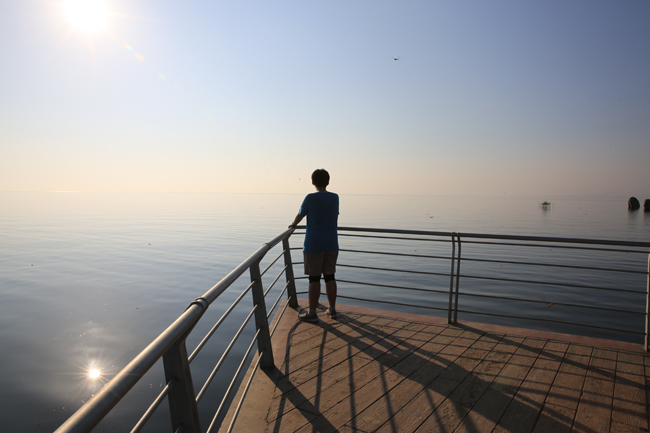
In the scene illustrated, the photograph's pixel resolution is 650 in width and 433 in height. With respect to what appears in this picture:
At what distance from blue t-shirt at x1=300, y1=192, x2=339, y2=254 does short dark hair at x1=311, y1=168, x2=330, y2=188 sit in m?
0.15

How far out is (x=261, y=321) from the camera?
3.15 m

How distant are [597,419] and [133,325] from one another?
26.9 ft

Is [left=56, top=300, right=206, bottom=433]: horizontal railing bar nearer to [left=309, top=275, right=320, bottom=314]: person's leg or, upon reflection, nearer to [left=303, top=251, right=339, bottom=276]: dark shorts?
[left=303, top=251, right=339, bottom=276]: dark shorts

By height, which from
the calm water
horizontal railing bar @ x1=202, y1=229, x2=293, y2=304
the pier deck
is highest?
horizontal railing bar @ x1=202, y1=229, x2=293, y2=304

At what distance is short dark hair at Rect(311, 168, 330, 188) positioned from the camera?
14.1 ft

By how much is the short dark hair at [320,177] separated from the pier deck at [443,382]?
1684 millimetres

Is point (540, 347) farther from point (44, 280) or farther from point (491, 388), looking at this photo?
point (44, 280)

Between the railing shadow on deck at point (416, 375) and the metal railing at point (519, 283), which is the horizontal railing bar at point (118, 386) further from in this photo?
the metal railing at point (519, 283)

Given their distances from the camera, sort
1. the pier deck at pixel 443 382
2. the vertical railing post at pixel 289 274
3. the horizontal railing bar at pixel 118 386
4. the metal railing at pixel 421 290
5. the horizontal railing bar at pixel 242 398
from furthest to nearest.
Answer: the vertical railing post at pixel 289 274
the pier deck at pixel 443 382
the horizontal railing bar at pixel 242 398
the metal railing at pixel 421 290
the horizontal railing bar at pixel 118 386

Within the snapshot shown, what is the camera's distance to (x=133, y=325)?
26.2 feet

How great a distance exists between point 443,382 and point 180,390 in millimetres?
2292

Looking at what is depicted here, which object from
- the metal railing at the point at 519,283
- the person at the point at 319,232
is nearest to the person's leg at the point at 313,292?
the person at the point at 319,232

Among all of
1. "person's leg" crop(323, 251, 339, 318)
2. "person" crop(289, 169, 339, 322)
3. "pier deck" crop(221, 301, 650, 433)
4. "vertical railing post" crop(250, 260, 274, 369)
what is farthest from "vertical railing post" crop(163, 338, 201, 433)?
"person's leg" crop(323, 251, 339, 318)

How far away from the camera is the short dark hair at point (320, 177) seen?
4.29 m
